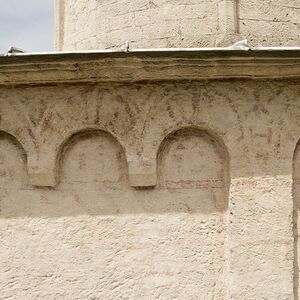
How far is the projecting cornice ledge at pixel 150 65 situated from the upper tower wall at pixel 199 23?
87 cm

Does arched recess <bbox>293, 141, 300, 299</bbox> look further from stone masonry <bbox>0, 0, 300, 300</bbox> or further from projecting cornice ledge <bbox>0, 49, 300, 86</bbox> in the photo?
projecting cornice ledge <bbox>0, 49, 300, 86</bbox>

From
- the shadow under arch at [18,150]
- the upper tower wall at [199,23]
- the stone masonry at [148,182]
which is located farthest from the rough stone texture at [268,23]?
A: the shadow under arch at [18,150]

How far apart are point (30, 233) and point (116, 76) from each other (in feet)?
3.90

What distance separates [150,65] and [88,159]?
0.78 metres

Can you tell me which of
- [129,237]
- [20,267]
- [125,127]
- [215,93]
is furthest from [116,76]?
[20,267]

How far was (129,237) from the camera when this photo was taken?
150 inches

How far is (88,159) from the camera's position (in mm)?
3898

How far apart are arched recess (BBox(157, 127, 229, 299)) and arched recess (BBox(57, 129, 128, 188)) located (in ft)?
1.12

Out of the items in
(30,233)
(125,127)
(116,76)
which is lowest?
(30,233)

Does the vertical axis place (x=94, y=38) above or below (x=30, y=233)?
above

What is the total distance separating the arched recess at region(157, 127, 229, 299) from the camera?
3.76 metres

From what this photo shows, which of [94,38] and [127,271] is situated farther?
[94,38]

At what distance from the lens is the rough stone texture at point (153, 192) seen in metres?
3.74

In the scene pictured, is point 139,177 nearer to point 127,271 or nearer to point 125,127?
point 125,127
